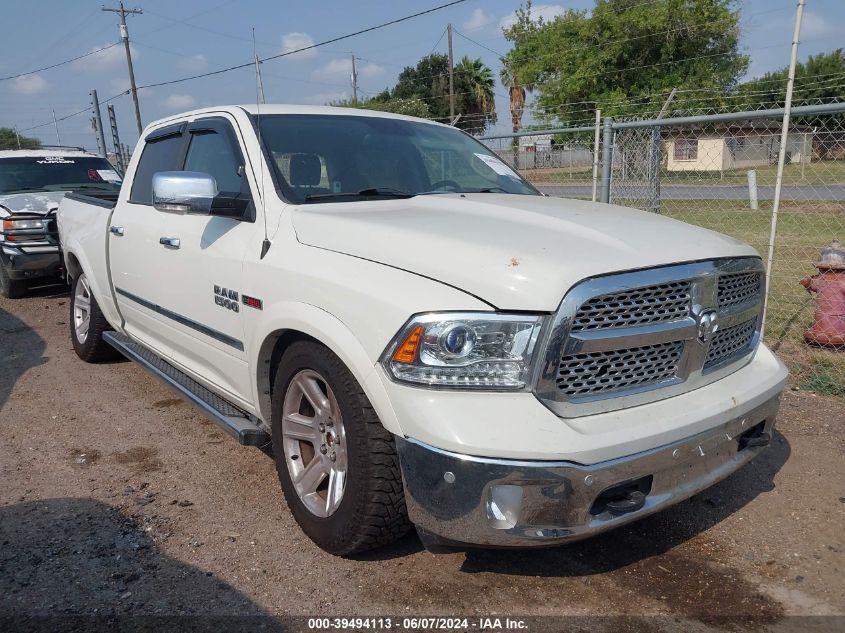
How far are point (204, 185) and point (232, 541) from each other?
64.7 inches

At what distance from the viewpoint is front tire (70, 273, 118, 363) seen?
5.45 m

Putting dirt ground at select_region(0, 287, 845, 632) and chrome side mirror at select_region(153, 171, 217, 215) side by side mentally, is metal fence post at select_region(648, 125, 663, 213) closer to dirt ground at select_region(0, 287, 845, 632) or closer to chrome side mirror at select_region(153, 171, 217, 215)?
dirt ground at select_region(0, 287, 845, 632)

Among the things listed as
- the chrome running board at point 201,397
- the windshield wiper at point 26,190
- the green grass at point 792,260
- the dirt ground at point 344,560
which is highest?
the windshield wiper at point 26,190

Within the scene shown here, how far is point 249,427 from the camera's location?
3283 millimetres

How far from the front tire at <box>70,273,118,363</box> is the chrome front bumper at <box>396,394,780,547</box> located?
402 cm

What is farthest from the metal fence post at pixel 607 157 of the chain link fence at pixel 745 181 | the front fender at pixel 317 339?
the front fender at pixel 317 339

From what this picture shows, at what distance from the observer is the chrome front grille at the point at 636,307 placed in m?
2.29

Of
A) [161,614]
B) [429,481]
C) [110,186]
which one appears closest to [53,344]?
[110,186]

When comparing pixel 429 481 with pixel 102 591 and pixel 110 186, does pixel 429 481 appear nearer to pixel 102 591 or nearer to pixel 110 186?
pixel 102 591

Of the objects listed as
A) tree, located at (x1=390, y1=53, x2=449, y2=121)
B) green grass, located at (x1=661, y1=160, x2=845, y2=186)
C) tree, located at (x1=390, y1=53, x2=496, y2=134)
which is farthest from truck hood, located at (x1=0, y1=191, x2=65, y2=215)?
tree, located at (x1=390, y1=53, x2=449, y2=121)

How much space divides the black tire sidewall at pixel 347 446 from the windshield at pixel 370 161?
84 cm

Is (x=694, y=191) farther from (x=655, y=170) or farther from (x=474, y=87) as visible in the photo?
(x=474, y=87)

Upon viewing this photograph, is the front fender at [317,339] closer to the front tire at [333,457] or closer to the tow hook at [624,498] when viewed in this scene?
the front tire at [333,457]

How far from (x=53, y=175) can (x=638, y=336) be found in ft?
29.5
